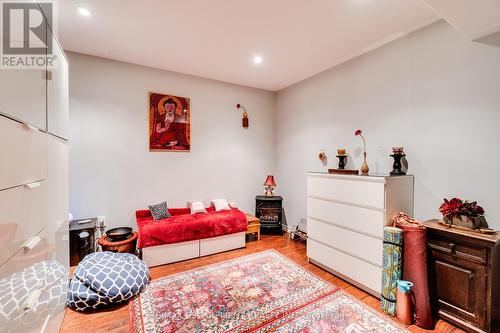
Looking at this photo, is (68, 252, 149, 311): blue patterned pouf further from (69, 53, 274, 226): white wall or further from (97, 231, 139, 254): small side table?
(69, 53, 274, 226): white wall

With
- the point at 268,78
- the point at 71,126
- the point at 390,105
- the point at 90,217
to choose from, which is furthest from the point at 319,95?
the point at 90,217

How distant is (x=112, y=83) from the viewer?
3.26 metres

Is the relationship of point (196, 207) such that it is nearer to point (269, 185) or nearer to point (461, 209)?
point (269, 185)

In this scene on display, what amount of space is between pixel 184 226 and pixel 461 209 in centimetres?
312

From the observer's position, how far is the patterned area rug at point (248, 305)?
1.89 m

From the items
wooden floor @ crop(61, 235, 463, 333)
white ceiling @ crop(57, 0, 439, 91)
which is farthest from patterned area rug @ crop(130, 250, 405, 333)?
white ceiling @ crop(57, 0, 439, 91)

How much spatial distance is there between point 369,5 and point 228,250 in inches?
140

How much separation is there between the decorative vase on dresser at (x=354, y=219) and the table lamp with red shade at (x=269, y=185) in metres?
1.35

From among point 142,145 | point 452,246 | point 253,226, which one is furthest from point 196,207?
point 452,246

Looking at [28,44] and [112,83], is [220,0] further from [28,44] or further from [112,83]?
[112,83]

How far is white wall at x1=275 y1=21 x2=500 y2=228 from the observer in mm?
1994

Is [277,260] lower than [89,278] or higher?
lower

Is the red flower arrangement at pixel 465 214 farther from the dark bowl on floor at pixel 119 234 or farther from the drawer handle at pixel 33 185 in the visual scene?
the dark bowl on floor at pixel 119 234

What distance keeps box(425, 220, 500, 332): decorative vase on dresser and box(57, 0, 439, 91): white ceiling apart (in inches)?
85.1
